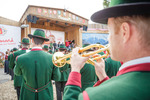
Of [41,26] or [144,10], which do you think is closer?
[144,10]

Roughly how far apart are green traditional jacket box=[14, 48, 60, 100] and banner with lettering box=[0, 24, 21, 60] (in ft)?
39.0

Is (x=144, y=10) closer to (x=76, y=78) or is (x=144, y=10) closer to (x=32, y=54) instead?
(x=76, y=78)

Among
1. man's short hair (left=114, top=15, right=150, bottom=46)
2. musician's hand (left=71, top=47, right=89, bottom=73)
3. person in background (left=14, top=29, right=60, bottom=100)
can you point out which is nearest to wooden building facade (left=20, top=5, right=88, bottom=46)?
person in background (left=14, top=29, right=60, bottom=100)

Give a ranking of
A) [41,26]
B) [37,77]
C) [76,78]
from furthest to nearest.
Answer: [41,26] → [37,77] → [76,78]

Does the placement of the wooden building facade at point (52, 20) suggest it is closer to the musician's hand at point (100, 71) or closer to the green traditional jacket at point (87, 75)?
the green traditional jacket at point (87, 75)

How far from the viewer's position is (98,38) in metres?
21.8

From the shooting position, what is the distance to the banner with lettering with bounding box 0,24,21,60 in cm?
1207

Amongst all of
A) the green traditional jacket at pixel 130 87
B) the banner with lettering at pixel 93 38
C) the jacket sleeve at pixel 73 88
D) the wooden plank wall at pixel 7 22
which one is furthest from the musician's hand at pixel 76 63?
the banner with lettering at pixel 93 38

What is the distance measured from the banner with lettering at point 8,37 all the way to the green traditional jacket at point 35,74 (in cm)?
1189

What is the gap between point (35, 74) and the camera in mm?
2408

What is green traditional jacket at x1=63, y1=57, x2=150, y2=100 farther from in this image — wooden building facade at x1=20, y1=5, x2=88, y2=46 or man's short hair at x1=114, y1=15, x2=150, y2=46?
Answer: wooden building facade at x1=20, y1=5, x2=88, y2=46

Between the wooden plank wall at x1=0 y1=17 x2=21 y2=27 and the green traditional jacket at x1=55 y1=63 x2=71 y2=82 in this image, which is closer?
the green traditional jacket at x1=55 y1=63 x2=71 y2=82

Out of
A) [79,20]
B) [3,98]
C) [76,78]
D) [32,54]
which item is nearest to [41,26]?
[79,20]

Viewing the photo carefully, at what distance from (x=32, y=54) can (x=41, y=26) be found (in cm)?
1535
